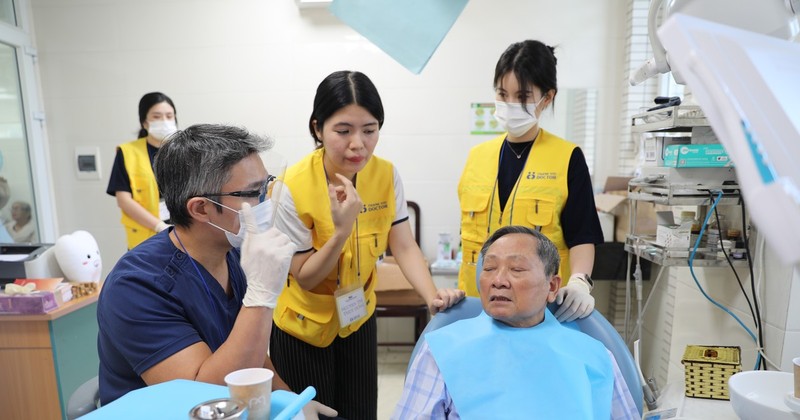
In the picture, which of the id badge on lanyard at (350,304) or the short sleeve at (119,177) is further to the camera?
the short sleeve at (119,177)

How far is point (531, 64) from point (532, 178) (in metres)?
0.42

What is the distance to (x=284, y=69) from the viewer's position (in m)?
3.44

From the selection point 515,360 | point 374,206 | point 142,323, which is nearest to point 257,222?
point 142,323

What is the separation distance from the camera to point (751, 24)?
0.77 meters

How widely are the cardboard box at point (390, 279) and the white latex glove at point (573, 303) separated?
67.1 inches

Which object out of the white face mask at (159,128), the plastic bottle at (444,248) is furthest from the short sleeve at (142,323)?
the plastic bottle at (444,248)

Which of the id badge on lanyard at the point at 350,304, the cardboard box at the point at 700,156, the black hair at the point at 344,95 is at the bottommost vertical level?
the id badge on lanyard at the point at 350,304

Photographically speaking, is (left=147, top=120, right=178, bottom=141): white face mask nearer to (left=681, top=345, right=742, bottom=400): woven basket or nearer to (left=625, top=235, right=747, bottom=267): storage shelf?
(left=625, top=235, right=747, bottom=267): storage shelf

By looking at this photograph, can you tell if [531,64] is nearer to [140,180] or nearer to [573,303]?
[573,303]

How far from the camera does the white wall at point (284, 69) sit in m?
3.29

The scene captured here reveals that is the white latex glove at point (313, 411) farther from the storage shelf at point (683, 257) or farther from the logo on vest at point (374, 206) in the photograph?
the storage shelf at point (683, 257)

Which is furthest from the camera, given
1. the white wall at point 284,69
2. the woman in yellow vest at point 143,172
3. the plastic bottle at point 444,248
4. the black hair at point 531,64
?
the plastic bottle at point 444,248

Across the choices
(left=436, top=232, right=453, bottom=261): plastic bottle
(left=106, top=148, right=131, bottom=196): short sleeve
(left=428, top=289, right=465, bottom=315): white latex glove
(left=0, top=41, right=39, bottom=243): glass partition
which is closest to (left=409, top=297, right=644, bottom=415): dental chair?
(left=428, top=289, right=465, bottom=315): white latex glove

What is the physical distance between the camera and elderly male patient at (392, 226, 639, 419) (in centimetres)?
129
